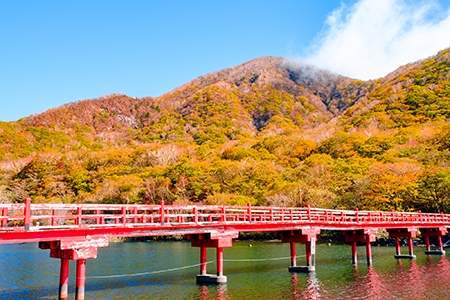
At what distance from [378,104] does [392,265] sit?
11644 cm

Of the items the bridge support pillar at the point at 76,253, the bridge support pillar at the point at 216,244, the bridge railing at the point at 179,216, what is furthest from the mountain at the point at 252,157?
the bridge support pillar at the point at 76,253

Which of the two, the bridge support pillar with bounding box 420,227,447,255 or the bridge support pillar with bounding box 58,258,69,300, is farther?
the bridge support pillar with bounding box 420,227,447,255

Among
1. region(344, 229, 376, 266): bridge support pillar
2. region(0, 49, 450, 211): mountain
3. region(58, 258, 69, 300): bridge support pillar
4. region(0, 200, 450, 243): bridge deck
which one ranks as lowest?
region(58, 258, 69, 300): bridge support pillar

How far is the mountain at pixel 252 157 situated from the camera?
69125 millimetres

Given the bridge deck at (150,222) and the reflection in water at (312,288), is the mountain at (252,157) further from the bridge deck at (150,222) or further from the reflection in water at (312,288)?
the reflection in water at (312,288)

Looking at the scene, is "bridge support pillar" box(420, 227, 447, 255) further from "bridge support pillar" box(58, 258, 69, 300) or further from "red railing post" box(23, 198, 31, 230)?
"red railing post" box(23, 198, 31, 230)

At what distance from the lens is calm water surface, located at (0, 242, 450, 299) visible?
25.5 meters

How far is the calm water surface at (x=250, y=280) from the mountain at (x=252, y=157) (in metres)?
23.5

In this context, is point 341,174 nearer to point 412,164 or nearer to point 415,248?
point 412,164

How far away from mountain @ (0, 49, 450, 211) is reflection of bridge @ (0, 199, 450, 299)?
2157 cm

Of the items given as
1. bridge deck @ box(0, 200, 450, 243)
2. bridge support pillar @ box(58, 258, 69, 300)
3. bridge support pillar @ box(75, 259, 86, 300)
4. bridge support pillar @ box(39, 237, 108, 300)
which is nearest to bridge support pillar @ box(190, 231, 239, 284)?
bridge deck @ box(0, 200, 450, 243)

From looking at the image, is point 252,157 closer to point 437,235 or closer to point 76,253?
point 437,235

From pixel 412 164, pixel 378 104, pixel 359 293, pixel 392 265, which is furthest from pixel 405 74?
pixel 359 293

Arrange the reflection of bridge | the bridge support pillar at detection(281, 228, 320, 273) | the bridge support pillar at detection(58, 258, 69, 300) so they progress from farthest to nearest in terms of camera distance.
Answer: the bridge support pillar at detection(281, 228, 320, 273)
the bridge support pillar at detection(58, 258, 69, 300)
the reflection of bridge
